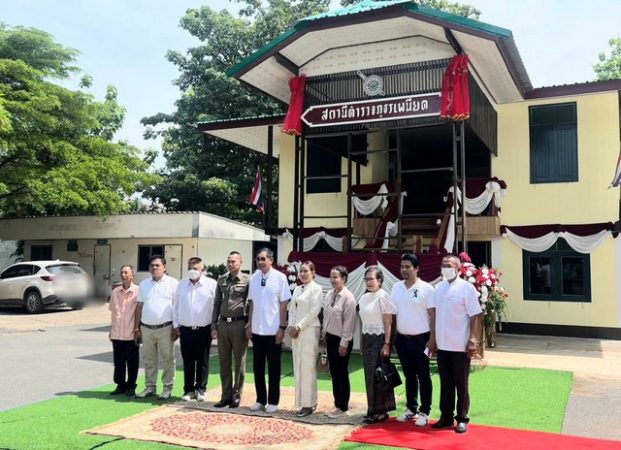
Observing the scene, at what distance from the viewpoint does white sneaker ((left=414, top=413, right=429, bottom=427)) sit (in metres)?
5.72

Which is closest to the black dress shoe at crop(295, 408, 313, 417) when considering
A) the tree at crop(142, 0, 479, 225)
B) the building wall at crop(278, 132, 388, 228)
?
the building wall at crop(278, 132, 388, 228)

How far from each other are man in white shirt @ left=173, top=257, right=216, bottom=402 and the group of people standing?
0.04 feet

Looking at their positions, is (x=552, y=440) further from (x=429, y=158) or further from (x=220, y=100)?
(x=220, y=100)

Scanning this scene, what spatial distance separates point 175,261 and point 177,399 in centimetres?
1424

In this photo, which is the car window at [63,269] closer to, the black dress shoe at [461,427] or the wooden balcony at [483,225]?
the wooden balcony at [483,225]

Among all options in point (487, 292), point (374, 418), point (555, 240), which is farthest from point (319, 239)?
point (374, 418)

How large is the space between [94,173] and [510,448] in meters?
18.8

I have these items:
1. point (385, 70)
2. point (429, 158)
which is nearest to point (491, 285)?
point (385, 70)

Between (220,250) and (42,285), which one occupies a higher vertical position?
(220,250)

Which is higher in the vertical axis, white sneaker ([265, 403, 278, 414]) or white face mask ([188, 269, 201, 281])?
white face mask ([188, 269, 201, 281])

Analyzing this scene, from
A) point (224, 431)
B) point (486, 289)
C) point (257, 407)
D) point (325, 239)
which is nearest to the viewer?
point (224, 431)

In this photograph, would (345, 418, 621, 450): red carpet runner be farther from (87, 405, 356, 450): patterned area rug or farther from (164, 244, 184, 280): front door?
(164, 244, 184, 280): front door

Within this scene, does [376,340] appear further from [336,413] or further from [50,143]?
[50,143]

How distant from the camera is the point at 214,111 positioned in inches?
1046
